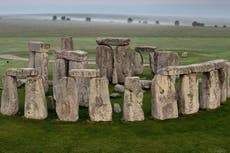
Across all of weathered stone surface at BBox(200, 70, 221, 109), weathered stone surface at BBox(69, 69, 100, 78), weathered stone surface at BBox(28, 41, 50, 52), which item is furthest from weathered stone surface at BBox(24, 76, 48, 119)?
weathered stone surface at BBox(200, 70, 221, 109)

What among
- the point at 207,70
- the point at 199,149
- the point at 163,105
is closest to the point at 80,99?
the point at 163,105

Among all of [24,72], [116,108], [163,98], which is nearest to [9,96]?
[24,72]

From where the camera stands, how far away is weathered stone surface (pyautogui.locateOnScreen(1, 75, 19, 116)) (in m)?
18.8

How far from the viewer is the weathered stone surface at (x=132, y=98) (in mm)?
18016

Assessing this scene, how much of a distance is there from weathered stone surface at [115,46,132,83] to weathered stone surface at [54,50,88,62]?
17.5ft

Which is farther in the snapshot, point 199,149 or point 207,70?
point 207,70

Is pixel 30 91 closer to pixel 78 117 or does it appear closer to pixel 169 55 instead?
pixel 78 117

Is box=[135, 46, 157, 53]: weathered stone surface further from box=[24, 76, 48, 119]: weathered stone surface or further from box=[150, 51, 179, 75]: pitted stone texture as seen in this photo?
box=[24, 76, 48, 119]: weathered stone surface

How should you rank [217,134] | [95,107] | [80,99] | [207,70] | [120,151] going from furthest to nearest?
1. [80,99]
2. [207,70]
3. [95,107]
4. [217,134]
5. [120,151]

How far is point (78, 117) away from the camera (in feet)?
61.3

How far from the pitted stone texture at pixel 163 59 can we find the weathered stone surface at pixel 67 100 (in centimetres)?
988

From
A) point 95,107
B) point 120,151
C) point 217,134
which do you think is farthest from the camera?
point 95,107

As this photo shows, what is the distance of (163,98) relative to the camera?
18.4 metres

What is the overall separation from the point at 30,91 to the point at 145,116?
4.90 metres
